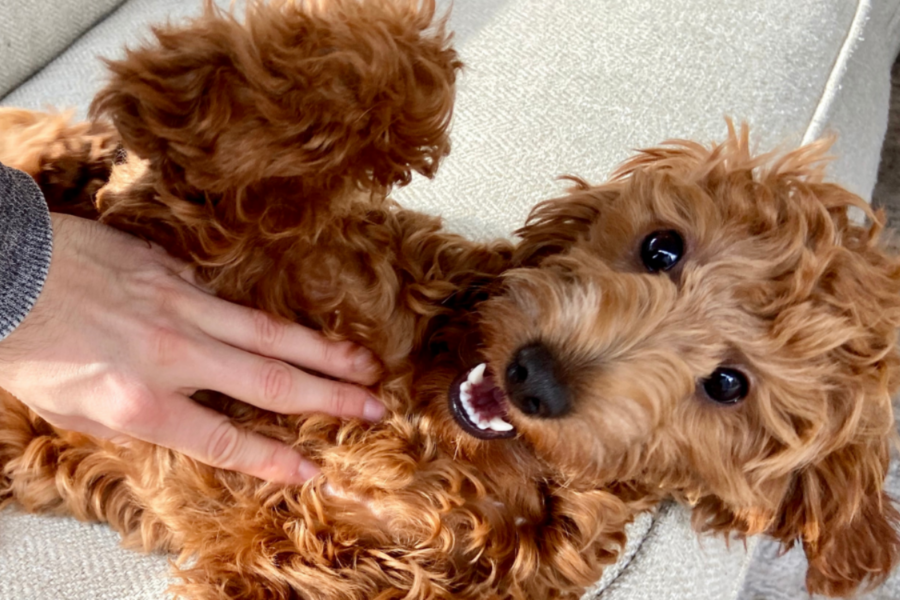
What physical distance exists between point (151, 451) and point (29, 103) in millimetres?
1458

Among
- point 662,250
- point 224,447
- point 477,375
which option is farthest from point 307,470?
point 662,250

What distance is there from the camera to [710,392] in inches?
52.0

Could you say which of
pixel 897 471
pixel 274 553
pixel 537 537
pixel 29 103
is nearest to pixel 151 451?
pixel 274 553

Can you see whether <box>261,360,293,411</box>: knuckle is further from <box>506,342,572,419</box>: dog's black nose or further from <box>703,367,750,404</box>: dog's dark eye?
<box>703,367,750,404</box>: dog's dark eye

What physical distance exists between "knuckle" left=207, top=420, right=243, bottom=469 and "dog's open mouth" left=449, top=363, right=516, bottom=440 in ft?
1.30

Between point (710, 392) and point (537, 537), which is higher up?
point (710, 392)

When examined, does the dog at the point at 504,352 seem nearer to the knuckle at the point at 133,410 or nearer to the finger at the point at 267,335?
the finger at the point at 267,335

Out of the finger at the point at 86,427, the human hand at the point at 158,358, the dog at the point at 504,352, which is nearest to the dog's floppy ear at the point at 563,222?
the dog at the point at 504,352

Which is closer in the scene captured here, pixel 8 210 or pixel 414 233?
pixel 8 210

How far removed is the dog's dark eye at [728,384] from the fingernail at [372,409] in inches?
23.7

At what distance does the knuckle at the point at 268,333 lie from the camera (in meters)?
1.33

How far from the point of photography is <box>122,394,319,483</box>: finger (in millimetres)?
1282

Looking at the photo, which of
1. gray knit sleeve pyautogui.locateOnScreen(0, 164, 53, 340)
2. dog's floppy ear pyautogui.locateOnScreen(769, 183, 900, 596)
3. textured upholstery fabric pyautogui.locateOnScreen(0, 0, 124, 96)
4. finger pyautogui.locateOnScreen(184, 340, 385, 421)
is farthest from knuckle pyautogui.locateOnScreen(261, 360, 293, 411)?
textured upholstery fabric pyautogui.locateOnScreen(0, 0, 124, 96)

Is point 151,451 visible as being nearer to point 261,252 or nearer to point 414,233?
point 261,252
